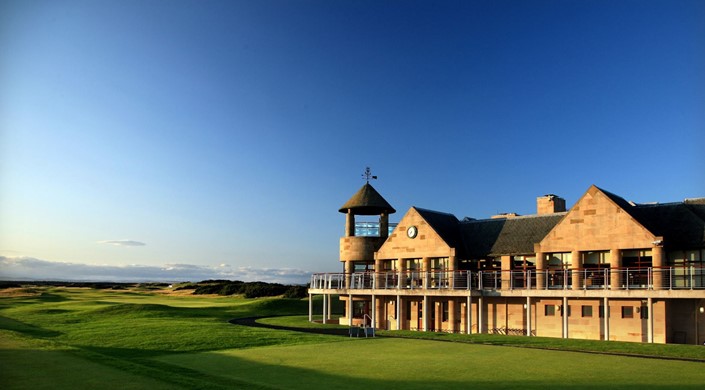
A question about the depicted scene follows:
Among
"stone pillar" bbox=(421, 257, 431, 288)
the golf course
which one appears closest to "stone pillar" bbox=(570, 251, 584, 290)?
the golf course

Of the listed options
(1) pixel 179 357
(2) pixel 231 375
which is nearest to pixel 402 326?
(1) pixel 179 357

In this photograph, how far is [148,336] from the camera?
102ft

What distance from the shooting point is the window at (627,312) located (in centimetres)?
3362

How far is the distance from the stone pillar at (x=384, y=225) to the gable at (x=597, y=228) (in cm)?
1363

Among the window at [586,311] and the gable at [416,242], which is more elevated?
the gable at [416,242]

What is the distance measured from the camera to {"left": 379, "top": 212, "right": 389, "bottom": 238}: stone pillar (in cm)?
4728

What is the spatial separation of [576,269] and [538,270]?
2.41 meters

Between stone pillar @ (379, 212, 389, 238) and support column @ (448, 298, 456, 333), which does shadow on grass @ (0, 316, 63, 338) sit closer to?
stone pillar @ (379, 212, 389, 238)

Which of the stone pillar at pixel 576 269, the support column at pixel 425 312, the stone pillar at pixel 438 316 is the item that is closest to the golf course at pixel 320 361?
the stone pillar at pixel 576 269

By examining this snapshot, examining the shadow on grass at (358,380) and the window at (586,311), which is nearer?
the shadow on grass at (358,380)

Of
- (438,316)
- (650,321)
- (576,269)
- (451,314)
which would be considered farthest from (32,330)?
(650,321)

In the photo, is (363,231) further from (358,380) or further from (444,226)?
(358,380)

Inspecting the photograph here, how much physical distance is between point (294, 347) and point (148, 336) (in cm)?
881

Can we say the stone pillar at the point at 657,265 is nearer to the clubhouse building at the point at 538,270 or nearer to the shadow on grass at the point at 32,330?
the clubhouse building at the point at 538,270
